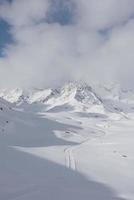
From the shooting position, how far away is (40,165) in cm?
3744

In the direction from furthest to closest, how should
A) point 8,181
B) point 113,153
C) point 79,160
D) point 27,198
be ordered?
point 113,153 → point 79,160 → point 8,181 → point 27,198

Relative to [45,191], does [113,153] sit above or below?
above

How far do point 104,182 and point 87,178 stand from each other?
2.00m

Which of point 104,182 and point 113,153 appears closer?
point 104,182

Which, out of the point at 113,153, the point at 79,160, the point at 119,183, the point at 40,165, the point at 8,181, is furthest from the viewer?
the point at 113,153

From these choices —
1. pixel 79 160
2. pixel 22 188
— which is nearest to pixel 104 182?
pixel 22 188

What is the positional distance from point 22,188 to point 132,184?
37.1 ft

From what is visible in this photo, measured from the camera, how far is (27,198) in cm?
2259

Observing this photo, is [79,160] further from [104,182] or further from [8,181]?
[8,181]

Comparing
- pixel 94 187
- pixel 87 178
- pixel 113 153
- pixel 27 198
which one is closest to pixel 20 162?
pixel 87 178

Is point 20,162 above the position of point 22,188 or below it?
above

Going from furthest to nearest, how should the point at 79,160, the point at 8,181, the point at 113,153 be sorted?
1. the point at 113,153
2. the point at 79,160
3. the point at 8,181

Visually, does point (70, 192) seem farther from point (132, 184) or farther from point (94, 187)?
point (132, 184)

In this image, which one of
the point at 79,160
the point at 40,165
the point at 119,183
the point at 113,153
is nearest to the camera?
the point at 119,183
